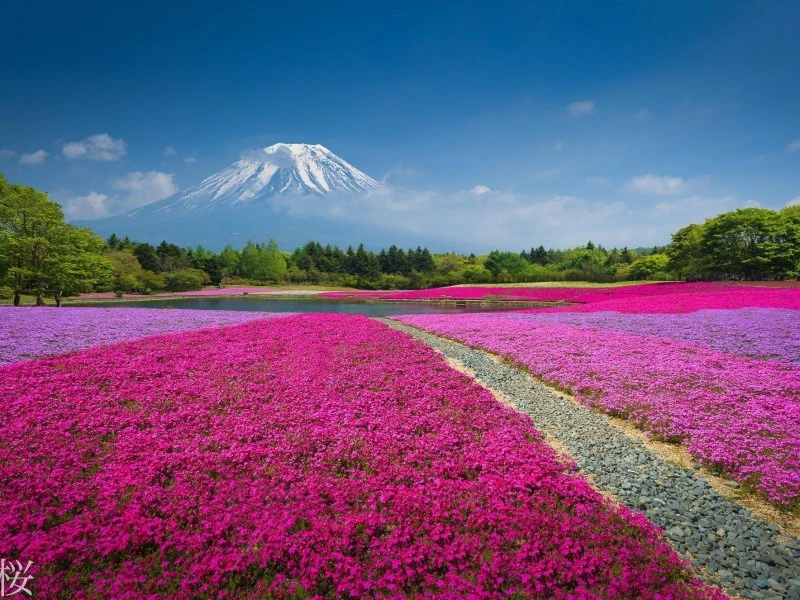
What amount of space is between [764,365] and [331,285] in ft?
313

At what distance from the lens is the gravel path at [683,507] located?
5.16 m

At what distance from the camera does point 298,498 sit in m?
6.36

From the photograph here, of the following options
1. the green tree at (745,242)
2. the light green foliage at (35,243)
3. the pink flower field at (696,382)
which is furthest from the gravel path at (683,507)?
the green tree at (745,242)

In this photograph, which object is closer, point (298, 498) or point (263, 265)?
point (298, 498)

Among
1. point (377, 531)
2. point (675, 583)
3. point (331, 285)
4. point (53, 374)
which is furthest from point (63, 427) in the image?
point (331, 285)

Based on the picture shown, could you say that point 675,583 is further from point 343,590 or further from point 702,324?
point 702,324

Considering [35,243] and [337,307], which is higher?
[35,243]

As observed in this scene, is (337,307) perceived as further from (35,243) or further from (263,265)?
(263,265)

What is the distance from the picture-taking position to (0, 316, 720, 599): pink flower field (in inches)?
187

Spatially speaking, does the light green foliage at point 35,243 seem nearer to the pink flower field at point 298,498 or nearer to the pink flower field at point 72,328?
the pink flower field at point 72,328

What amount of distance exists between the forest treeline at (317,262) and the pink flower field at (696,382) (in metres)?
36.9

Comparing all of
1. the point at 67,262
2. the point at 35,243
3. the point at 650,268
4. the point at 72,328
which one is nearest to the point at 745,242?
the point at 650,268

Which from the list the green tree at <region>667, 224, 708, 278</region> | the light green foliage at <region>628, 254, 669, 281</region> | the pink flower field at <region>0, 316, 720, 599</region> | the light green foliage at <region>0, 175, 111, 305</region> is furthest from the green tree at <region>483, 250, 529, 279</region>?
the pink flower field at <region>0, 316, 720, 599</region>

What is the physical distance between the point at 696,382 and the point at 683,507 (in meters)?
6.81
